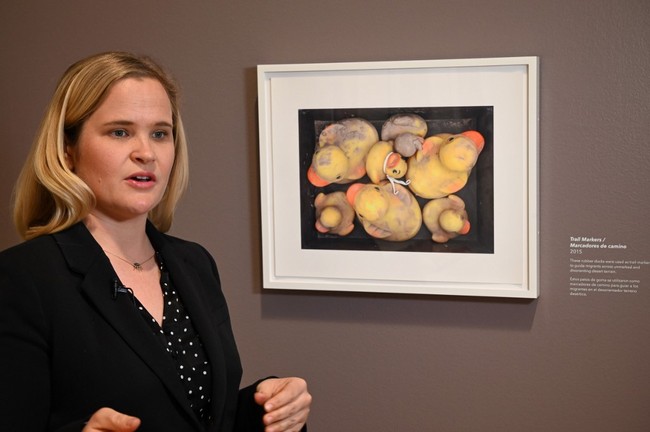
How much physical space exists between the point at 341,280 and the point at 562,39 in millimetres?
945

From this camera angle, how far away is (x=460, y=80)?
226cm

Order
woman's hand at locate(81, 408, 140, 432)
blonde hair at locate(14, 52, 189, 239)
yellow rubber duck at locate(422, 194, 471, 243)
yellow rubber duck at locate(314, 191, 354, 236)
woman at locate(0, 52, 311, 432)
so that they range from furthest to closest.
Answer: yellow rubber duck at locate(314, 191, 354, 236) < yellow rubber duck at locate(422, 194, 471, 243) < blonde hair at locate(14, 52, 189, 239) < woman at locate(0, 52, 311, 432) < woman's hand at locate(81, 408, 140, 432)

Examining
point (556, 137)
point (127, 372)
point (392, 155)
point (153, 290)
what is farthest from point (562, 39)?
point (127, 372)

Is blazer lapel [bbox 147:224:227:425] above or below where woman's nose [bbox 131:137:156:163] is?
below

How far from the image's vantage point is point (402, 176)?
2.33 m

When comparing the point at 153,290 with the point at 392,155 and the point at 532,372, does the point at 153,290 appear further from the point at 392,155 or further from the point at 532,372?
the point at 532,372

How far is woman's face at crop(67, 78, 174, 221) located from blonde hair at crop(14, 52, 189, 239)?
2 cm

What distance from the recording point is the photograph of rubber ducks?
228 centimetres

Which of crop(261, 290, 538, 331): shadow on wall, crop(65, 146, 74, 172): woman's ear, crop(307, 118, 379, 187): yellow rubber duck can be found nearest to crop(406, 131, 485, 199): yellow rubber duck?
crop(307, 118, 379, 187): yellow rubber duck

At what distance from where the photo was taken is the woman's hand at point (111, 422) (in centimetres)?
118

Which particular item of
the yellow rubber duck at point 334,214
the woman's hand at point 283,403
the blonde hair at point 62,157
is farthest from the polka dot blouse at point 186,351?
the yellow rubber duck at point 334,214

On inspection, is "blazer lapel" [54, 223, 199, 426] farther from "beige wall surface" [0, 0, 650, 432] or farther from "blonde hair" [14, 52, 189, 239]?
"beige wall surface" [0, 0, 650, 432]

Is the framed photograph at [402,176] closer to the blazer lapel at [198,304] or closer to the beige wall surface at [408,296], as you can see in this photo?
the beige wall surface at [408,296]

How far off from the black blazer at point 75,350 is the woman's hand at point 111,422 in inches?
2.7
